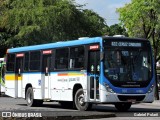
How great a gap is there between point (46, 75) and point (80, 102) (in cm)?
360

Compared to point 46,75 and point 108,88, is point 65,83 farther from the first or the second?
point 108,88

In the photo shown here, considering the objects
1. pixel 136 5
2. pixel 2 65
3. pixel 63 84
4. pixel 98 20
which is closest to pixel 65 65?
pixel 63 84

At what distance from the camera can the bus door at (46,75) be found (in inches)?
957

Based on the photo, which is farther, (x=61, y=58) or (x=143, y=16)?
(x=143, y=16)

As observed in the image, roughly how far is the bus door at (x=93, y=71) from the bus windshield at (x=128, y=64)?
0.48m

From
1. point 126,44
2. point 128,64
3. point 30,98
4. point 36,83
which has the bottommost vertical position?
point 30,98

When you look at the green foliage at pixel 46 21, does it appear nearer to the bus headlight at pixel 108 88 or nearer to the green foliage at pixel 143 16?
the green foliage at pixel 143 16

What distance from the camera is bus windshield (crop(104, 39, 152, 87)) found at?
66.5ft

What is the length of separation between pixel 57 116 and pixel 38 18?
83.8 feet

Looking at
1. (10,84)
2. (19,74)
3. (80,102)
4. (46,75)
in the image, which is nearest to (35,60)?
(46,75)

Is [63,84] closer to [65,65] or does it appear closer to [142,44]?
[65,65]

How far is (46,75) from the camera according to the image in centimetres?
2450

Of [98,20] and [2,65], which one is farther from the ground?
[98,20]

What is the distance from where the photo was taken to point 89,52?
2116cm
